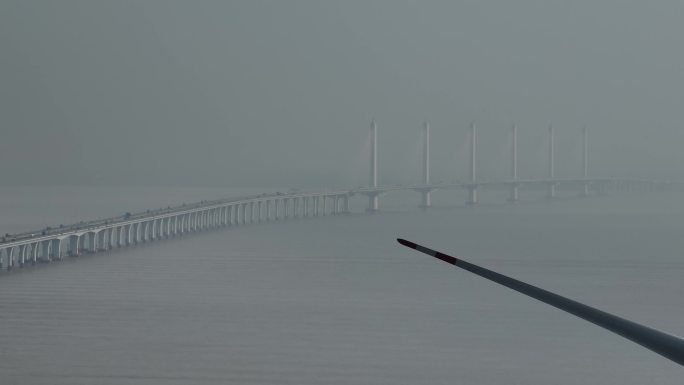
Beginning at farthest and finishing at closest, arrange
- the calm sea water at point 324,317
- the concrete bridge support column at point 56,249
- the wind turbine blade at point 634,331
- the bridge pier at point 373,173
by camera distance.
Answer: the bridge pier at point 373,173 → the concrete bridge support column at point 56,249 → the calm sea water at point 324,317 → the wind turbine blade at point 634,331

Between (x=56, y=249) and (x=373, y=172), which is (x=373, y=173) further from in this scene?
(x=56, y=249)

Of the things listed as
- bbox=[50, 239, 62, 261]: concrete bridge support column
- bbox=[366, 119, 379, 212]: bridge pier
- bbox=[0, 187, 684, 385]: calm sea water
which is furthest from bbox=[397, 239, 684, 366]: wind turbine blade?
bbox=[366, 119, 379, 212]: bridge pier

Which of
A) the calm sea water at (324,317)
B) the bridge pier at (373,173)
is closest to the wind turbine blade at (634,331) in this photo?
the calm sea water at (324,317)

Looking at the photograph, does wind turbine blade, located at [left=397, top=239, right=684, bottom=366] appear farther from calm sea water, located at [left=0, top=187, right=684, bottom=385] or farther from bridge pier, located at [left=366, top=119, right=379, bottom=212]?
bridge pier, located at [left=366, top=119, right=379, bottom=212]

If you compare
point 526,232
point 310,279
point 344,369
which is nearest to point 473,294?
point 310,279

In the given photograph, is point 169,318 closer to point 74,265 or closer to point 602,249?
point 74,265

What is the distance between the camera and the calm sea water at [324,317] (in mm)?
18078

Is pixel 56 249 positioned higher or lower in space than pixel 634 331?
lower

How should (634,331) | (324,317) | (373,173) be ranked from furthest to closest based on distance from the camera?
(373,173)
(324,317)
(634,331)

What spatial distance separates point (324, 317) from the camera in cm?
2722

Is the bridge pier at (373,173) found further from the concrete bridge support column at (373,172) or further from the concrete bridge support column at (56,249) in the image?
the concrete bridge support column at (56,249)

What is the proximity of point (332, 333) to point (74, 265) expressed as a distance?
2214 cm

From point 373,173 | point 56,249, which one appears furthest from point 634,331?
point 373,173

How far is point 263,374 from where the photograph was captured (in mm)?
17453
